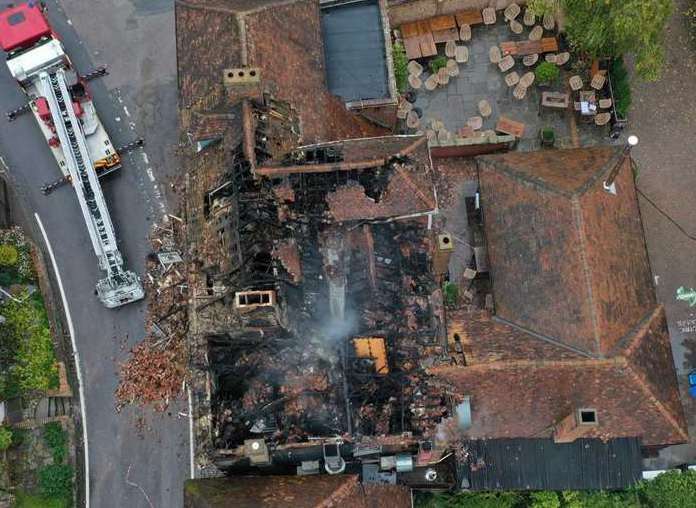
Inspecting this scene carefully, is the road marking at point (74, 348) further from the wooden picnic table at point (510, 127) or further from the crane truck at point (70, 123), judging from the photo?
the wooden picnic table at point (510, 127)

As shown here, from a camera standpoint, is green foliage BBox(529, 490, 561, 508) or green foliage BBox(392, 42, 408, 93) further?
green foliage BBox(392, 42, 408, 93)

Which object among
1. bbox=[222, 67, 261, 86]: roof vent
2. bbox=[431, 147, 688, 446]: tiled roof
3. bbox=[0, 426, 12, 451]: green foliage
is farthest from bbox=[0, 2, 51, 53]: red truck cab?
bbox=[431, 147, 688, 446]: tiled roof

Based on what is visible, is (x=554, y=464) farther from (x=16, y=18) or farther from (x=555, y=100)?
(x=16, y=18)

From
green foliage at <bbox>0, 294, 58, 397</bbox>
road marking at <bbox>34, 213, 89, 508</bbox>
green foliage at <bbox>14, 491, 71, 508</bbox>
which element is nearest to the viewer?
green foliage at <bbox>14, 491, 71, 508</bbox>

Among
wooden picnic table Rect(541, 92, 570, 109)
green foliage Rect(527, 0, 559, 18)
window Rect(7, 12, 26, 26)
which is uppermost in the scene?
window Rect(7, 12, 26, 26)

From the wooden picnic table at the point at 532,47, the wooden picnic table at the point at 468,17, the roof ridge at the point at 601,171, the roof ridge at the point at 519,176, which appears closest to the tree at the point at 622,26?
the wooden picnic table at the point at 532,47

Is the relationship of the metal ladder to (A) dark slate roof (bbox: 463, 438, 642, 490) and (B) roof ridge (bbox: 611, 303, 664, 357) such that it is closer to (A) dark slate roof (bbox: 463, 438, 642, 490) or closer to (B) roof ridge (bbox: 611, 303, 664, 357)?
(A) dark slate roof (bbox: 463, 438, 642, 490)
